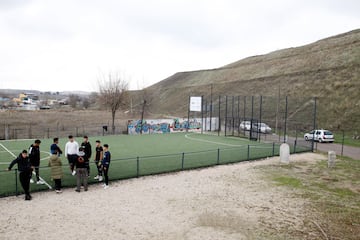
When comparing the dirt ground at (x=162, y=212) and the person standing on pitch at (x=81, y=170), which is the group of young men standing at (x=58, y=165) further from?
the dirt ground at (x=162, y=212)

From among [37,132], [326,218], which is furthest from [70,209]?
[37,132]

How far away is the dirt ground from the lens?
843 cm

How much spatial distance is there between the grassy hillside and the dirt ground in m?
29.8

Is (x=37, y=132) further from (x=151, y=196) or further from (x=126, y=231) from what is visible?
(x=126, y=231)

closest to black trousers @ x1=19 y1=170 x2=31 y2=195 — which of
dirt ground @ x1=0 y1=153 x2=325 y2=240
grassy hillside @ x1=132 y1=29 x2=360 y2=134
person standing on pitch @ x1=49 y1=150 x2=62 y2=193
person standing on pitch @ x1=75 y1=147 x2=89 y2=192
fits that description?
dirt ground @ x1=0 y1=153 x2=325 y2=240

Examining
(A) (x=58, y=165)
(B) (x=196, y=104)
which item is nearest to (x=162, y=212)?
(A) (x=58, y=165)

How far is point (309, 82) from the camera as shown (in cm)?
5362

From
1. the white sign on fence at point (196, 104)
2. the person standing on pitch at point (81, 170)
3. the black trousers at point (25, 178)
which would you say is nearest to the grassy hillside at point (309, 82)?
the white sign on fence at point (196, 104)

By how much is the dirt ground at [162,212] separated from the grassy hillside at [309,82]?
29.8 m

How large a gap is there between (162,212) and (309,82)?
50728 millimetres

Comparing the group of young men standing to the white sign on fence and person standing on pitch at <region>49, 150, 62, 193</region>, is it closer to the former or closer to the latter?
person standing on pitch at <region>49, 150, 62, 193</region>

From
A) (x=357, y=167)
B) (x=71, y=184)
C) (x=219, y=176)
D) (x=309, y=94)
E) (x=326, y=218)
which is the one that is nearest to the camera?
(x=326, y=218)

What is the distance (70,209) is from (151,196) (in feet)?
10.3

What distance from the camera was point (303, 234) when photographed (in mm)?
8531
